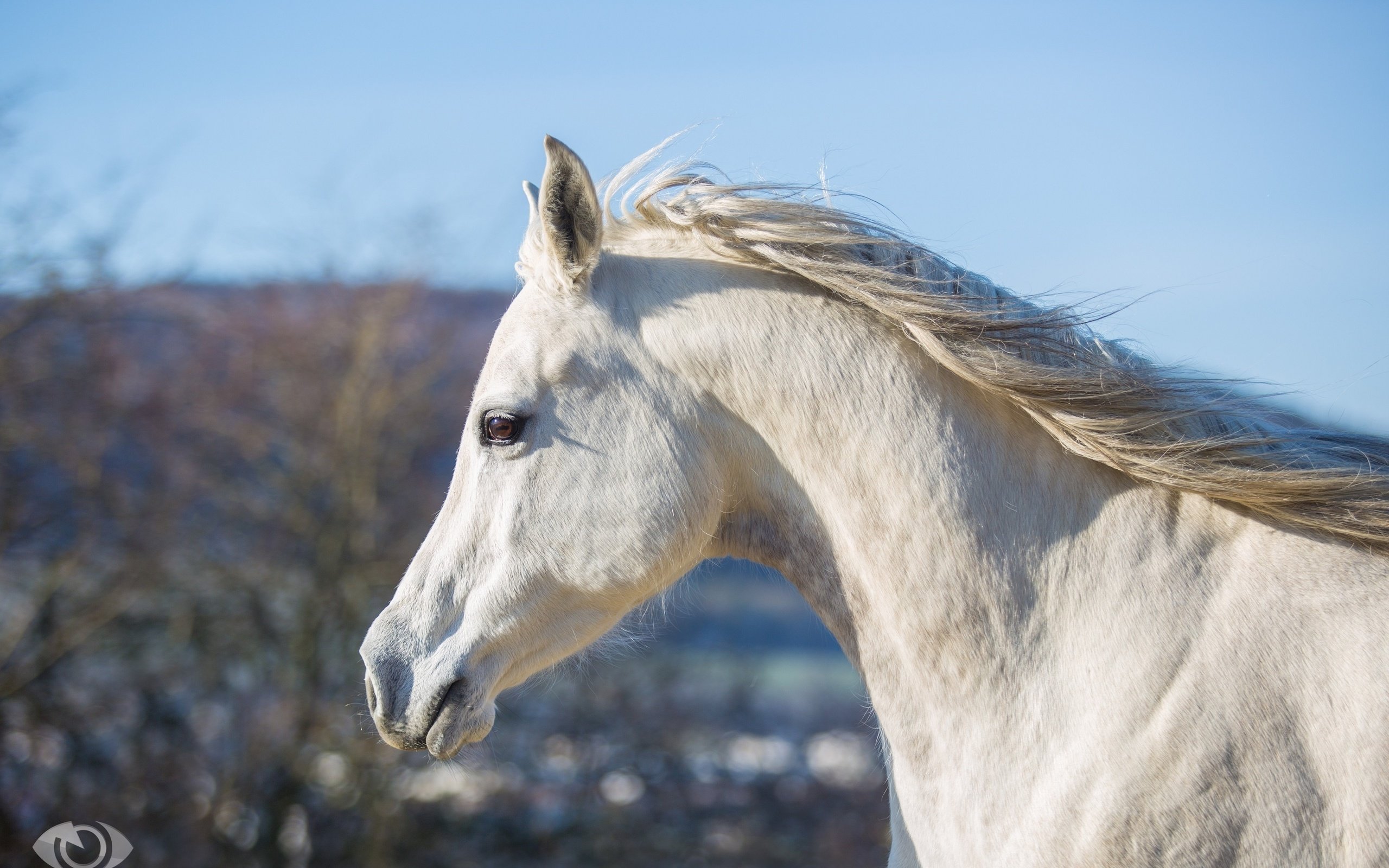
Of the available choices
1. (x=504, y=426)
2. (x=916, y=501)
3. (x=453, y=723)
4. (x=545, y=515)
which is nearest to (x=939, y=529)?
(x=916, y=501)

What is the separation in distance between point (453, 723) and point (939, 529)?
1.16 m

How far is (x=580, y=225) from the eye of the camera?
87.7 inches

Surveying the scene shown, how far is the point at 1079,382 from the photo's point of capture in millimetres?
1994

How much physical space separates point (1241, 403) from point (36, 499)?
28.4ft

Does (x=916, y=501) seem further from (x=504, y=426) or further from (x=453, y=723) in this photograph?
(x=453, y=723)

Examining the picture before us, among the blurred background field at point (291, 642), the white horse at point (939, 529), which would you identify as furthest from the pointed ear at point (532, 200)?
the blurred background field at point (291, 642)

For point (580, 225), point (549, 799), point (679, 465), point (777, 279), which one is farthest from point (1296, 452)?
point (549, 799)

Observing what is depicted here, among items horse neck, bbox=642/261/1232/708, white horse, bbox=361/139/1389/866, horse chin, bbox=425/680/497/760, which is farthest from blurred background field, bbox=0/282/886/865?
horse neck, bbox=642/261/1232/708

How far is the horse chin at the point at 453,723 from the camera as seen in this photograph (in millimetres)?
2256

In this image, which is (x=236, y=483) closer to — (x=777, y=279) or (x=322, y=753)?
(x=322, y=753)

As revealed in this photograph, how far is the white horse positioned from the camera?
1802mm

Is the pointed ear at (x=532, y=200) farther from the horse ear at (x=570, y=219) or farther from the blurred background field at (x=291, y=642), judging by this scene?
the blurred background field at (x=291, y=642)

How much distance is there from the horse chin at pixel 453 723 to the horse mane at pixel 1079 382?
1156mm

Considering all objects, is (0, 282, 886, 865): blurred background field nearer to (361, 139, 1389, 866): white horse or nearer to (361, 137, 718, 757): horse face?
(361, 137, 718, 757): horse face
